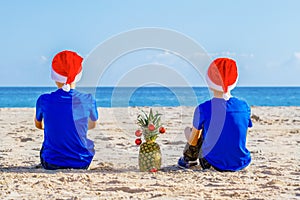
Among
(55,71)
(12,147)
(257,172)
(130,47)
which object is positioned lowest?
→ (12,147)

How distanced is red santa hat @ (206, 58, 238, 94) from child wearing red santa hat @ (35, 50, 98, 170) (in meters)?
1.46

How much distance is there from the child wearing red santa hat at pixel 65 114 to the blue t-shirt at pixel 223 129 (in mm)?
1357

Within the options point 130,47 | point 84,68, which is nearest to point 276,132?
point 130,47

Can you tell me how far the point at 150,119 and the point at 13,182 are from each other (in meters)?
1.71

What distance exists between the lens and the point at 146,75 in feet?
24.0

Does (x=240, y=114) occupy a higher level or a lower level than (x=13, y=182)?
higher

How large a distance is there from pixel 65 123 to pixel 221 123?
72.2 inches

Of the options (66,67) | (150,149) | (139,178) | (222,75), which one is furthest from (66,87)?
(222,75)

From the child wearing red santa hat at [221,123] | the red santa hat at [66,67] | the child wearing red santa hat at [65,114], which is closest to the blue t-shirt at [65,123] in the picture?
the child wearing red santa hat at [65,114]

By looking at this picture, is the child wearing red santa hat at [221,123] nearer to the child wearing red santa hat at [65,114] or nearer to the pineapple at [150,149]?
the pineapple at [150,149]

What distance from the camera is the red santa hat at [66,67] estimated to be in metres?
5.76

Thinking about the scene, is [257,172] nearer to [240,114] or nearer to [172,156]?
[240,114]

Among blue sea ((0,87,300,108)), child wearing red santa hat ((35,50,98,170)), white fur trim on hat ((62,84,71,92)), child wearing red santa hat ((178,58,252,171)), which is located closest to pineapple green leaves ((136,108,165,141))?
child wearing red santa hat ((178,58,252,171))

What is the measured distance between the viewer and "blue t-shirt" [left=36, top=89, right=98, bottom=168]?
5.84m
